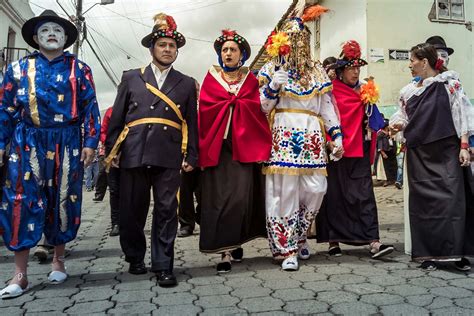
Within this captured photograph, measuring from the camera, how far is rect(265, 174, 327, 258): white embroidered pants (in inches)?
146

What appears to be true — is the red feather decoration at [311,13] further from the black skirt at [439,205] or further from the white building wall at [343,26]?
the white building wall at [343,26]

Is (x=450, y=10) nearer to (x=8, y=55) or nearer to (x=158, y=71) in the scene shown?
(x=158, y=71)

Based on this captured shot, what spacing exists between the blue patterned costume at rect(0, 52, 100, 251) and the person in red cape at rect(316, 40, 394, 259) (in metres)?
2.35

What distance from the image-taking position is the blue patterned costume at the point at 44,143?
309cm

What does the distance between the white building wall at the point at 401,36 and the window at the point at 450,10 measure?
23 cm

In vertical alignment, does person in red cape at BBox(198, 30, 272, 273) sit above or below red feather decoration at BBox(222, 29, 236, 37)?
below

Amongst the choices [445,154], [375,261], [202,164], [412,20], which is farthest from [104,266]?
[412,20]

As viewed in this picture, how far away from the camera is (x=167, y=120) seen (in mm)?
3383

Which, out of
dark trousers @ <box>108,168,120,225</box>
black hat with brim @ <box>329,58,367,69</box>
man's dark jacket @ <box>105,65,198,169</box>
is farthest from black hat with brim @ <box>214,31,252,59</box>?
dark trousers @ <box>108,168,120,225</box>

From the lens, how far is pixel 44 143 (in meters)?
3.20

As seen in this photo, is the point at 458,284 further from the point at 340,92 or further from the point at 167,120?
the point at 167,120

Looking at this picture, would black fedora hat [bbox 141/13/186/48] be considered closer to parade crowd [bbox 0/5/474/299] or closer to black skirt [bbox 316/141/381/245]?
parade crowd [bbox 0/5/474/299]

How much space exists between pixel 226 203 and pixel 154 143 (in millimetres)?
849

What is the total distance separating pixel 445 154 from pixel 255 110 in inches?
67.2
